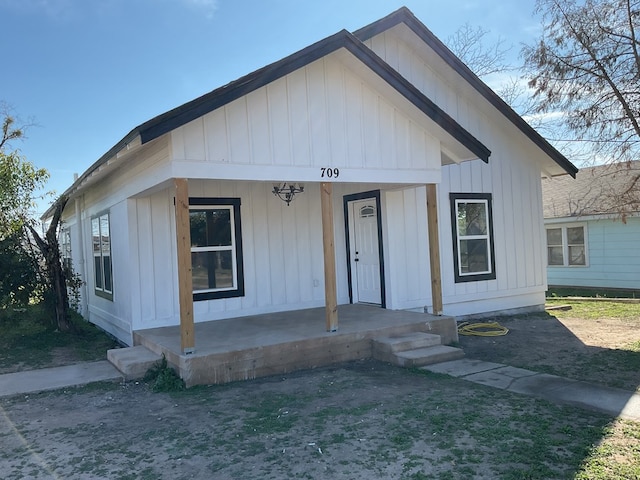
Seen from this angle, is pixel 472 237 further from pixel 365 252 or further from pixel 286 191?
pixel 286 191

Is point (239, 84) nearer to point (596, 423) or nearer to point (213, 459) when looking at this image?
point (213, 459)

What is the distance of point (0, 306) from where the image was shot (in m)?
10.1

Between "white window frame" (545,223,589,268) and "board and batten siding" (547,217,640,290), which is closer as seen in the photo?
"board and batten siding" (547,217,640,290)

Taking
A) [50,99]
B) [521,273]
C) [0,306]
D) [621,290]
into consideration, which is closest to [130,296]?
[0,306]


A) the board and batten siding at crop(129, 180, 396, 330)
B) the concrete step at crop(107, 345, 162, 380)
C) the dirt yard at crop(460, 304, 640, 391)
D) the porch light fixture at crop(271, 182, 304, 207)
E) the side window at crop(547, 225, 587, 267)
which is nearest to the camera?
the dirt yard at crop(460, 304, 640, 391)

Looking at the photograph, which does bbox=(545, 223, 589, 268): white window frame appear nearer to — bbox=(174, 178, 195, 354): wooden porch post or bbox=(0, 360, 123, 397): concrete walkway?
bbox=(174, 178, 195, 354): wooden porch post

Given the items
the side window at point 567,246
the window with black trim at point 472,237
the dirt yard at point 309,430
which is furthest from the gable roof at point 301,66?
the side window at point 567,246

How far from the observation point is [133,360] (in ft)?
22.9

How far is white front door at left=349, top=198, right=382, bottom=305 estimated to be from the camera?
33.7 feet

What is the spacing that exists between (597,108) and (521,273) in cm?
447

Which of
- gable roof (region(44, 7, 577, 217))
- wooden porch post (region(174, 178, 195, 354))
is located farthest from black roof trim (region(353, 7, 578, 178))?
wooden porch post (region(174, 178, 195, 354))

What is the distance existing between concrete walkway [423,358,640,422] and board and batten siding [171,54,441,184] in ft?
9.99

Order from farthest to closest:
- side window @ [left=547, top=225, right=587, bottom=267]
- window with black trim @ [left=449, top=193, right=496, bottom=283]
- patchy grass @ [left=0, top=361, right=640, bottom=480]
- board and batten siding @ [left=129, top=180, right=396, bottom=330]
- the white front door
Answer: side window @ [left=547, top=225, right=587, bottom=267] → window with black trim @ [left=449, top=193, right=496, bottom=283] → the white front door → board and batten siding @ [left=129, top=180, right=396, bottom=330] → patchy grass @ [left=0, top=361, right=640, bottom=480]

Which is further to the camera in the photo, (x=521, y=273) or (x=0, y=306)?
(x=521, y=273)
